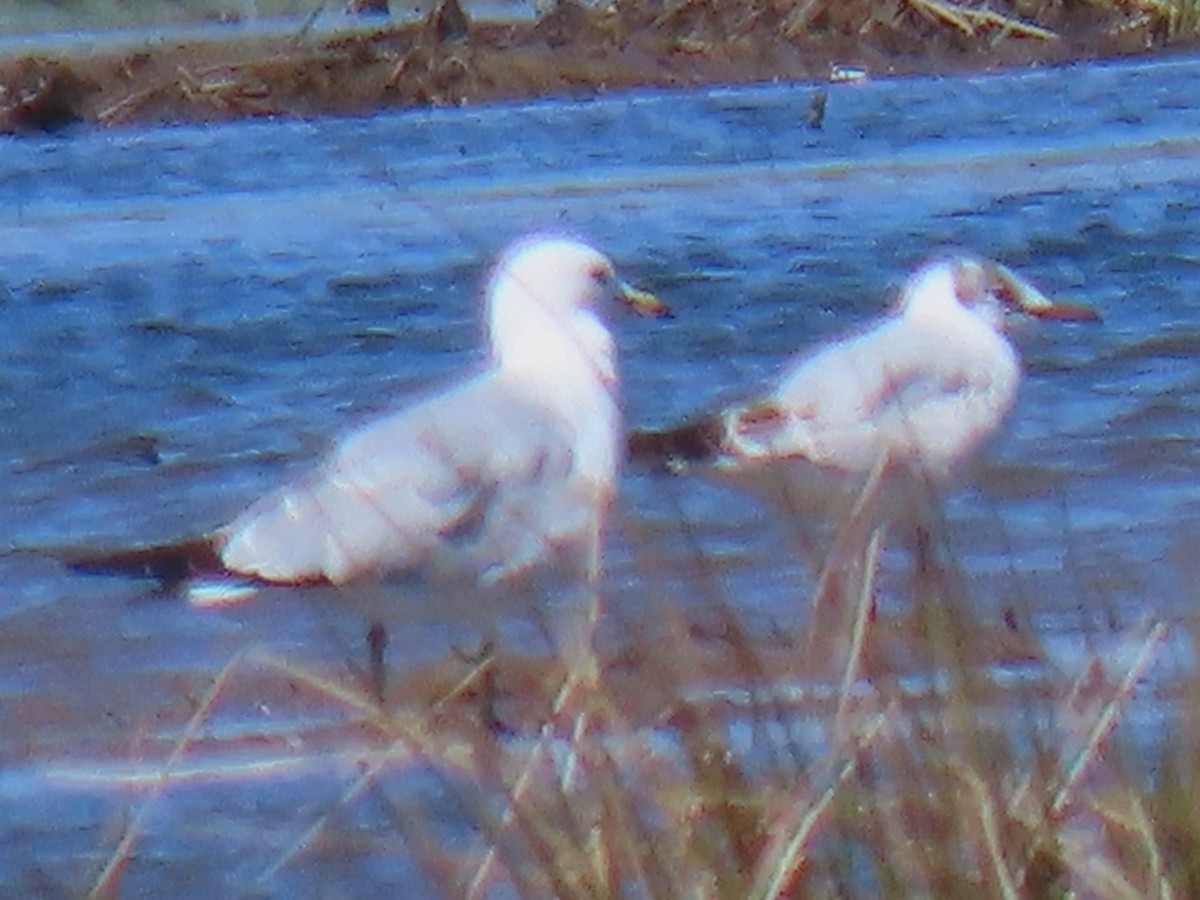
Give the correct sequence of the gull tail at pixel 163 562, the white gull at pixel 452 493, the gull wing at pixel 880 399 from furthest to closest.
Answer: the gull wing at pixel 880 399, the gull tail at pixel 163 562, the white gull at pixel 452 493

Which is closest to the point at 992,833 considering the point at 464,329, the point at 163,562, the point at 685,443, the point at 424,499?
the point at 424,499

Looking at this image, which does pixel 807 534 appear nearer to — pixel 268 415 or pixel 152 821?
pixel 152 821

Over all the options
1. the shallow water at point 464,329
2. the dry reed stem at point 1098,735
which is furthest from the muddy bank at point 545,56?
the dry reed stem at point 1098,735

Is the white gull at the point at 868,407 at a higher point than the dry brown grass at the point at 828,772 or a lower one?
lower

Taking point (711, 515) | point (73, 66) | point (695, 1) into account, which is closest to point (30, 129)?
point (73, 66)

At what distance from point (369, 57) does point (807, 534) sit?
37.8ft

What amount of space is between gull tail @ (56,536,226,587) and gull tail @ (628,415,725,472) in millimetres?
771

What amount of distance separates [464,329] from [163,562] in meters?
3.70

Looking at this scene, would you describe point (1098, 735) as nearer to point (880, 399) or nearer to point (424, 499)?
point (424, 499)

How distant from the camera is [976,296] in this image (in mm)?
6738

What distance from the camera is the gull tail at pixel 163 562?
5.32 meters

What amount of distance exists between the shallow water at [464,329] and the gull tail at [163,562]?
93 mm

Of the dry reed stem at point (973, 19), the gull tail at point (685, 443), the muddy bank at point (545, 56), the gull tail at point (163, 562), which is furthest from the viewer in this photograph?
the dry reed stem at point (973, 19)

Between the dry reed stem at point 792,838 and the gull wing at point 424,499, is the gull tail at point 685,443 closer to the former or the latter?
the gull wing at point 424,499
